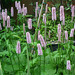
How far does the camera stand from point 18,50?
1.28m

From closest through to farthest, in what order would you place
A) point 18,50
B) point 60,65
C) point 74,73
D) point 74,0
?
point 18,50, point 74,73, point 60,65, point 74,0

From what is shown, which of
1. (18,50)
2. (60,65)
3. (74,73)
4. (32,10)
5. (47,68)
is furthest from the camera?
(32,10)

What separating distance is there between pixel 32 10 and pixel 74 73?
3.52 m

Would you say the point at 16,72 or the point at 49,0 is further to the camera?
the point at 49,0

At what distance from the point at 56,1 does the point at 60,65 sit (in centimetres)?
310

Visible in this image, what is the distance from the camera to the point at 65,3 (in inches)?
182

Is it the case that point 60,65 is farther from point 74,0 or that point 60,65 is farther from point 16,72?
point 74,0

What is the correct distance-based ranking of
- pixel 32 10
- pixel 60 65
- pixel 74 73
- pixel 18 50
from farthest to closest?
pixel 32 10 < pixel 60 65 < pixel 74 73 < pixel 18 50

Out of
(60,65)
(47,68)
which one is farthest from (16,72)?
(60,65)

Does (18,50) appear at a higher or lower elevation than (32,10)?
lower

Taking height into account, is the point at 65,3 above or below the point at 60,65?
above

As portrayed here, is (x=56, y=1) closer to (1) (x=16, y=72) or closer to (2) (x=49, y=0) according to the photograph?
(2) (x=49, y=0)

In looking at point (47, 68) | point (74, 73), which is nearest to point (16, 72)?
point (47, 68)

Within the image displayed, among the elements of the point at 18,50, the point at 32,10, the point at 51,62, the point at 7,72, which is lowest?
the point at 7,72
